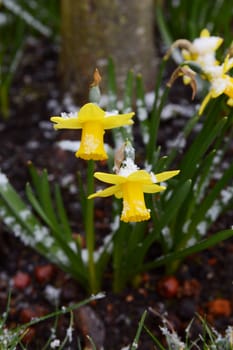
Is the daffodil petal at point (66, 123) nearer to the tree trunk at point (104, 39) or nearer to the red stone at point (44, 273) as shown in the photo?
the red stone at point (44, 273)

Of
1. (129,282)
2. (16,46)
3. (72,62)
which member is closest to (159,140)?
(72,62)

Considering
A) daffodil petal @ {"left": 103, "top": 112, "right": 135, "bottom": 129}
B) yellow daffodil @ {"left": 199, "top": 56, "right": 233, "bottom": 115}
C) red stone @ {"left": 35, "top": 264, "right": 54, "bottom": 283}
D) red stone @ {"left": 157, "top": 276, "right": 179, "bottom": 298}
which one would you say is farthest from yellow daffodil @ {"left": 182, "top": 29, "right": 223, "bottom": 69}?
red stone @ {"left": 35, "top": 264, "right": 54, "bottom": 283}

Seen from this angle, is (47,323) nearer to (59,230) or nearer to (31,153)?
(59,230)

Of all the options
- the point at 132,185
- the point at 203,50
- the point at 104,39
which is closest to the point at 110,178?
the point at 132,185

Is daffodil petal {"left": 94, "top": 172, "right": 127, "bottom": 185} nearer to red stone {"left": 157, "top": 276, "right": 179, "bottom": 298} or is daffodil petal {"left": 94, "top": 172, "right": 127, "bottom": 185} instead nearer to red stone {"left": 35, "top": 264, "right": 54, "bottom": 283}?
red stone {"left": 157, "top": 276, "right": 179, "bottom": 298}

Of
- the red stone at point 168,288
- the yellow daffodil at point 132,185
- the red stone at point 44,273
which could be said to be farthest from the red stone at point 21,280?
the yellow daffodil at point 132,185
